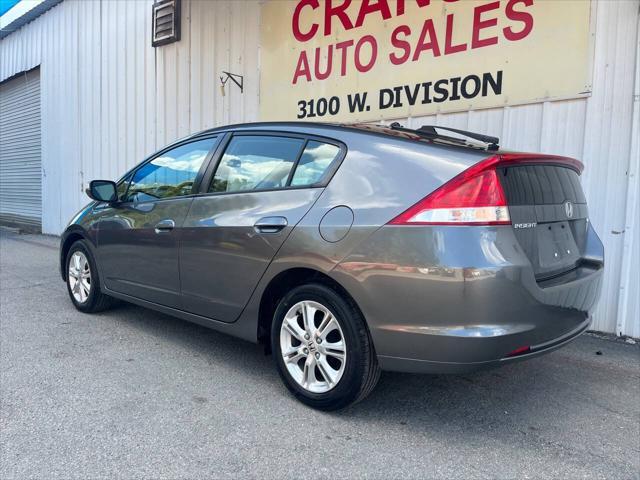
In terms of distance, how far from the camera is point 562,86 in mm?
4887

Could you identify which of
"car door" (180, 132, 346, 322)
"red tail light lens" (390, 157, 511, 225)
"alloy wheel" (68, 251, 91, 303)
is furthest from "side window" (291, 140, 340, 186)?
"alloy wheel" (68, 251, 91, 303)

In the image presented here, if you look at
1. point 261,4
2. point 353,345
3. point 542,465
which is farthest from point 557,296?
point 261,4

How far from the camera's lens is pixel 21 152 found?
14711 millimetres

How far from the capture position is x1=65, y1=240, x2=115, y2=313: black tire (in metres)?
4.84

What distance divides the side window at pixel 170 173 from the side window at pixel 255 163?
26 centimetres

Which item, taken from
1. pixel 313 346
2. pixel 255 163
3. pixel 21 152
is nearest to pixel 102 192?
pixel 255 163

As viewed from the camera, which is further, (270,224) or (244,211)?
(244,211)

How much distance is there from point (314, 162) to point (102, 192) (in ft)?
7.60

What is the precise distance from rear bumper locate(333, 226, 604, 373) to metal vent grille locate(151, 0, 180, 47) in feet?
26.1

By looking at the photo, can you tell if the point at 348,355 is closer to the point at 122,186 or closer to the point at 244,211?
the point at 244,211

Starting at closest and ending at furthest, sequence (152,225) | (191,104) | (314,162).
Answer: (314,162) → (152,225) → (191,104)

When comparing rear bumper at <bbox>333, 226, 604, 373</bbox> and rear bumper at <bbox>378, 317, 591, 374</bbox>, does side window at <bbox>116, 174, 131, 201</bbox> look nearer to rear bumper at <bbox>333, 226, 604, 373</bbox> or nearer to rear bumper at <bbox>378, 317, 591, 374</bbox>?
rear bumper at <bbox>333, 226, 604, 373</bbox>

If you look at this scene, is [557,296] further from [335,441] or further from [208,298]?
[208,298]

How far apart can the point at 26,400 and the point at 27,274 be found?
4671 millimetres
